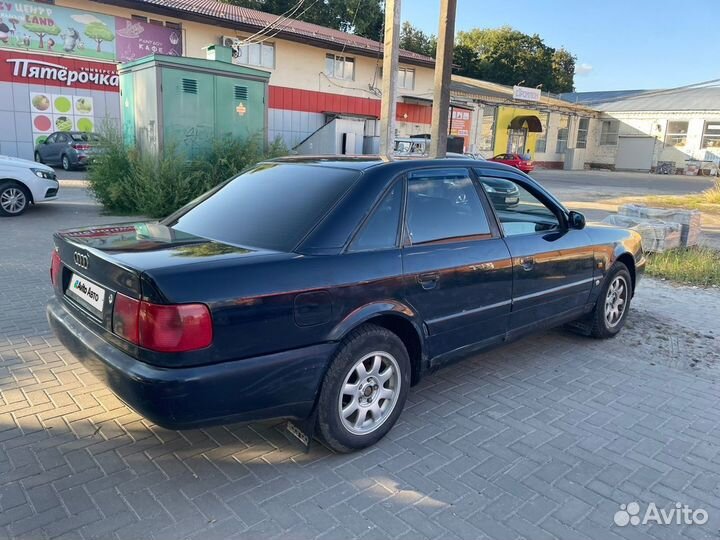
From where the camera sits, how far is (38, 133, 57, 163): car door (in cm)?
1952

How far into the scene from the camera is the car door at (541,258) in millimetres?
3938

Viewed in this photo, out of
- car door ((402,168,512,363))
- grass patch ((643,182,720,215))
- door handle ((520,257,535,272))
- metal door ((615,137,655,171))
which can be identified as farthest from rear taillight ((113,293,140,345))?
metal door ((615,137,655,171))

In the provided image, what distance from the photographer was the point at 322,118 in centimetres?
2620

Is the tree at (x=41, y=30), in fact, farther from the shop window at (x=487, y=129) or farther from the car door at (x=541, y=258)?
the shop window at (x=487, y=129)

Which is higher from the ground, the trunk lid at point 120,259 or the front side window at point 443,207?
the front side window at point 443,207

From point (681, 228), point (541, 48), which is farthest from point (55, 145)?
point (541, 48)

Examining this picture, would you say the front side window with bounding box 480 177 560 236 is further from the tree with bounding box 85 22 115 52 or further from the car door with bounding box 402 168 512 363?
the tree with bounding box 85 22 115 52

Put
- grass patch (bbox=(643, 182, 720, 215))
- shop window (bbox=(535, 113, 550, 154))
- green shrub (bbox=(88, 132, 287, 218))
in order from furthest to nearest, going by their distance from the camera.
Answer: shop window (bbox=(535, 113, 550, 154)) → grass patch (bbox=(643, 182, 720, 215)) → green shrub (bbox=(88, 132, 287, 218))

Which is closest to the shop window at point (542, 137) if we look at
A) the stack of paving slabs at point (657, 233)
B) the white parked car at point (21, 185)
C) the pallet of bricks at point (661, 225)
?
the pallet of bricks at point (661, 225)

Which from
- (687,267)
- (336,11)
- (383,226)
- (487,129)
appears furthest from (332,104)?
(383,226)

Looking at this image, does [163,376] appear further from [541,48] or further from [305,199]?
[541,48]

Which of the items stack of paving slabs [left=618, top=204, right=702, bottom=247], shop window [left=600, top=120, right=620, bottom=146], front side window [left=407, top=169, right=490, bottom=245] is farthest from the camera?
shop window [left=600, top=120, right=620, bottom=146]

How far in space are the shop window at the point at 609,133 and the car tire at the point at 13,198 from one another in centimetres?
4690

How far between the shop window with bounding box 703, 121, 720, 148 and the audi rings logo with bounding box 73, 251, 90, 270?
49170 millimetres
